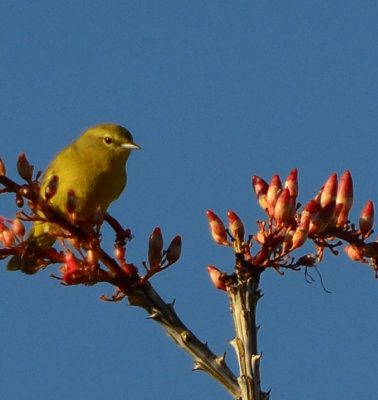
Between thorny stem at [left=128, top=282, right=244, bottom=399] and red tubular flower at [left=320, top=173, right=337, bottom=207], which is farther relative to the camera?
red tubular flower at [left=320, top=173, right=337, bottom=207]

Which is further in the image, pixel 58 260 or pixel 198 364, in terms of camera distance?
pixel 58 260

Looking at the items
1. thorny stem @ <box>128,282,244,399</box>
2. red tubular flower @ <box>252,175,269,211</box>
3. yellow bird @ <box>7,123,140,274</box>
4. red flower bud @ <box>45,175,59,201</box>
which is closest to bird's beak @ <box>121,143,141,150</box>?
yellow bird @ <box>7,123,140,274</box>

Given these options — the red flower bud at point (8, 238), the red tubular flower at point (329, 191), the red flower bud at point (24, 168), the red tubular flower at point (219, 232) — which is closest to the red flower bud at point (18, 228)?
the red flower bud at point (8, 238)

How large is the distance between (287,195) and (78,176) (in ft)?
13.0

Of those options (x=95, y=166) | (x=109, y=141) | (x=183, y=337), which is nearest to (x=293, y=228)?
(x=183, y=337)

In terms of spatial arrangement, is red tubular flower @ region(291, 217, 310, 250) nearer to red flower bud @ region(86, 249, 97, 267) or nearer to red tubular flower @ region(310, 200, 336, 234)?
red tubular flower @ region(310, 200, 336, 234)

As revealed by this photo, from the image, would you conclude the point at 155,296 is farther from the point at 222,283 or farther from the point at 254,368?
the point at 254,368

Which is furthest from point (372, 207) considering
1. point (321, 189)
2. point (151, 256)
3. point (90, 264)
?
point (90, 264)

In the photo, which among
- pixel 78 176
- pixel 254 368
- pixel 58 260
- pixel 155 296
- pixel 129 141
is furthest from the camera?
pixel 129 141

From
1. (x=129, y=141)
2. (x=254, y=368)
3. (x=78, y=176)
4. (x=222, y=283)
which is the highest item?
(x=129, y=141)

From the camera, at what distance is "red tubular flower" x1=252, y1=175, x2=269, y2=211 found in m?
3.72

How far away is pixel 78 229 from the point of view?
3551 millimetres

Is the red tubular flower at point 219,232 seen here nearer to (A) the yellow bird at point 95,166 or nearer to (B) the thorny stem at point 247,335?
(B) the thorny stem at point 247,335

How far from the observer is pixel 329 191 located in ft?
12.1
